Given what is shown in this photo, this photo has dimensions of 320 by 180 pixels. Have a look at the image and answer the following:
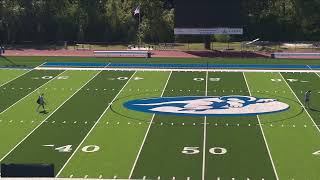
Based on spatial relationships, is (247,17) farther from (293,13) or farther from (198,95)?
(198,95)

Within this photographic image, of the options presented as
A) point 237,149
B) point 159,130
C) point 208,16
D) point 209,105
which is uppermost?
point 208,16

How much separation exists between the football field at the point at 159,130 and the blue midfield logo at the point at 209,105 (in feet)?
0.35

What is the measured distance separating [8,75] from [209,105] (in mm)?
16417

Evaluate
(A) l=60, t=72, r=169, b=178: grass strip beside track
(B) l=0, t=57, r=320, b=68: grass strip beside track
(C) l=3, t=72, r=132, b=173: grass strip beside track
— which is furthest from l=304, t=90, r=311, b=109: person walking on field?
(B) l=0, t=57, r=320, b=68: grass strip beside track

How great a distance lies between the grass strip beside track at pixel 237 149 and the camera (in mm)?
22016

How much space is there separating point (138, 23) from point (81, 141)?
4159 cm

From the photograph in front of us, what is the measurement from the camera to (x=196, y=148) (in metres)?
24.9

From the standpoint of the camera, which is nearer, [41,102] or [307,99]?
[41,102]

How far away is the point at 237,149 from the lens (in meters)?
24.7

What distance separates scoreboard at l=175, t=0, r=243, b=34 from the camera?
178 feet

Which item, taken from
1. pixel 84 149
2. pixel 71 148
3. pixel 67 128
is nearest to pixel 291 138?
pixel 84 149

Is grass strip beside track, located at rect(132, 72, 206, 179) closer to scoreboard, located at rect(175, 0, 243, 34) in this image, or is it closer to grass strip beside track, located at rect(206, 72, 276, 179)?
grass strip beside track, located at rect(206, 72, 276, 179)

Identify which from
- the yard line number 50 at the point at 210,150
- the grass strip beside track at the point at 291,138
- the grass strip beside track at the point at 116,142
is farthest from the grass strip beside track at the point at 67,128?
the grass strip beside track at the point at 291,138

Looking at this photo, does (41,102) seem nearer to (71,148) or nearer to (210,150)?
(71,148)
